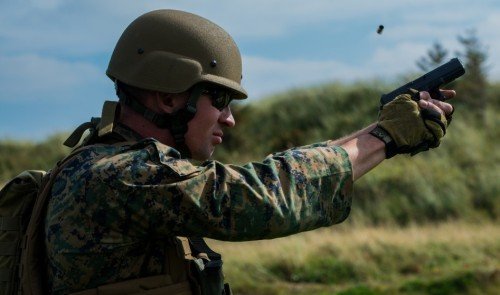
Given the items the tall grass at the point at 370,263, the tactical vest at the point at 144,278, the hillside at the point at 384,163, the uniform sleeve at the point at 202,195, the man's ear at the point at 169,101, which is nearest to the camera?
the uniform sleeve at the point at 202,195

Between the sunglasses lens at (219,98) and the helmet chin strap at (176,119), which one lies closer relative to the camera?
the helmet chin strap at (176,119)

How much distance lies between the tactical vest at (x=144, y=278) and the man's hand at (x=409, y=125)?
0.82 m

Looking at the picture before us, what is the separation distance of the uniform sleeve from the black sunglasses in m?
0.47

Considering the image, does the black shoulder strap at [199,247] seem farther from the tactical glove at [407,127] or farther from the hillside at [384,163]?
the hillside at [384,163]

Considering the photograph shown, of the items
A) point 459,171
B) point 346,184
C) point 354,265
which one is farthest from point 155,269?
point 459,171

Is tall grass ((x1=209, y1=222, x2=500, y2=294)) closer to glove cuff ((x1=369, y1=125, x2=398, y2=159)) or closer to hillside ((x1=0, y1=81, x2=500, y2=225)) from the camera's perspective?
hillside ((x1=0, y1=81, x2=500, y2=225))

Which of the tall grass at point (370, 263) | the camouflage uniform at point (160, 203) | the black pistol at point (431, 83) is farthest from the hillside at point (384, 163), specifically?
the camouflage uniform at point (160, 203)

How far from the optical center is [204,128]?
326cm

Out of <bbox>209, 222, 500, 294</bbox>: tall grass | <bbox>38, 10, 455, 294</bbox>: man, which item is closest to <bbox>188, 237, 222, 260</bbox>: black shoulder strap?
<bbox>38, 10, 455, 294</bbox>: man

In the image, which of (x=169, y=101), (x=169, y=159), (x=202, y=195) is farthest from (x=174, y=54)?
(x=202, y=195)

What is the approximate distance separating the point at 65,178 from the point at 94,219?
208mm

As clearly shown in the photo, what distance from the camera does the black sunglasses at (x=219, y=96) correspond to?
332 cm

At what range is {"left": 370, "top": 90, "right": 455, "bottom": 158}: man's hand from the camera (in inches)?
123

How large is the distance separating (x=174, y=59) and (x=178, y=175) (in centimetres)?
66
